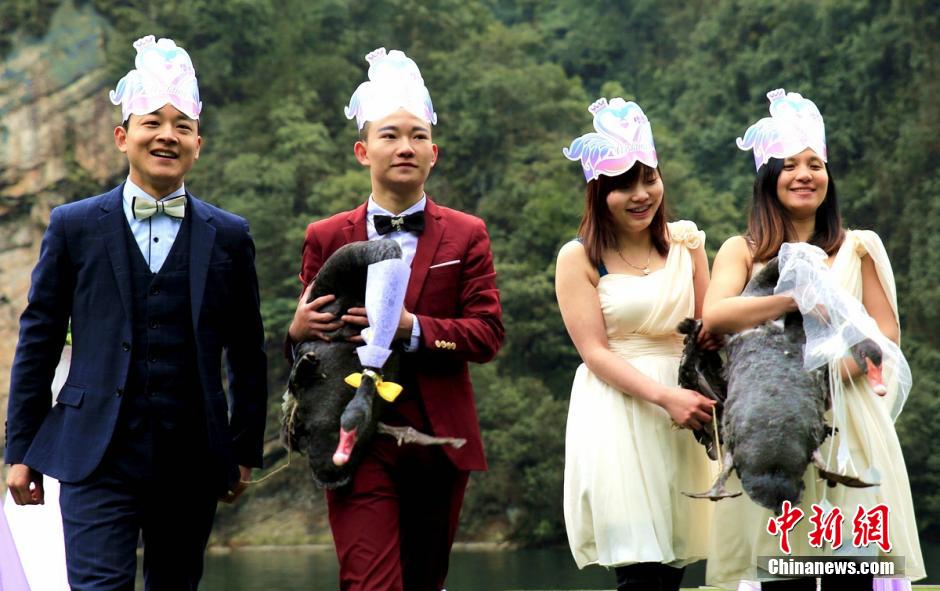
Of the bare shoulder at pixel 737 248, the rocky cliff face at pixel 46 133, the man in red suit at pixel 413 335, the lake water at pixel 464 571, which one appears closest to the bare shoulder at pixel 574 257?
the man in red suit at pixel 413 335

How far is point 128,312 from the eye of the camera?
333 cm

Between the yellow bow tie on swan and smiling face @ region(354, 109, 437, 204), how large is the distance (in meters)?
0.49

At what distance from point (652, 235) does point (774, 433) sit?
29.1 inches

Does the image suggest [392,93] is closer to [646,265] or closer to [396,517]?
[646,265]

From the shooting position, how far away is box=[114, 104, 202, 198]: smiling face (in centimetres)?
344

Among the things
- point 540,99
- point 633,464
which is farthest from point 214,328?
point 540,99

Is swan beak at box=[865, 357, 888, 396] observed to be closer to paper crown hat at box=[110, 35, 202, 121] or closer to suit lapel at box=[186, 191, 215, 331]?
suit lapel at box=[186, 191, 215, 331]

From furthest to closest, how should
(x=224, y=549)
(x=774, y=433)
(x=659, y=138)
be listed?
(x=659, y=138), (x=224, y=549), (x=774, y=433)

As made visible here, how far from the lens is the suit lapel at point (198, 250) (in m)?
3.38

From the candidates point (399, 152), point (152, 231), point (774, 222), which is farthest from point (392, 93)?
point (774, 222)

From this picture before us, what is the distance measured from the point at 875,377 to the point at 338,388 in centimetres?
125

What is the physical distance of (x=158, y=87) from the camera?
11.5ft

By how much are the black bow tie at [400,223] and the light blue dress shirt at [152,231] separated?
0.47m

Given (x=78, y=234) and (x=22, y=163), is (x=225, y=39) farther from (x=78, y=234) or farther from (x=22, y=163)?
(x=78, y=234)
